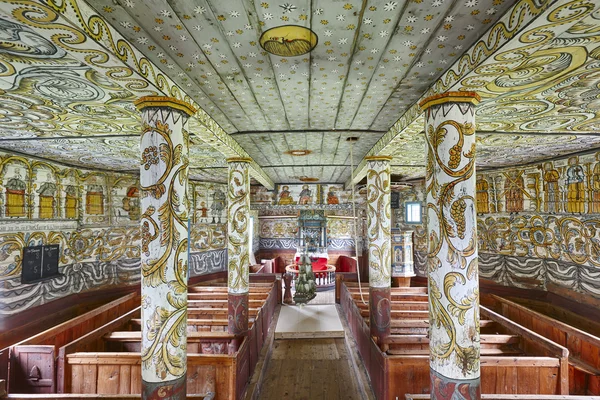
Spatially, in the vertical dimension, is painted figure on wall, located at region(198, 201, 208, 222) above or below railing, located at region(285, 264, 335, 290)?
above

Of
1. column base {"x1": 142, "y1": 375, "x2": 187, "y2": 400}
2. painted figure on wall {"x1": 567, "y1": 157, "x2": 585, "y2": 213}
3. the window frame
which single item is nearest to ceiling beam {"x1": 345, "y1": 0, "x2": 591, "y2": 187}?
column base {"x1": 142, "y1": 375, "x2": 187, "y2": 400}

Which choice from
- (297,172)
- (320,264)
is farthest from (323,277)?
(297,172)

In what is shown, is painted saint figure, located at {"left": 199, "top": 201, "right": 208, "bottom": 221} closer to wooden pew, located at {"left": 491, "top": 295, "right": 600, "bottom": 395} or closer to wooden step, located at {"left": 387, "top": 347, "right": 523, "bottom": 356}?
wooden step, located at {"left": 387, "top": 347, "right": 523, "bottom": 356}

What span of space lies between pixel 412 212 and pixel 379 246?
6.95 meters

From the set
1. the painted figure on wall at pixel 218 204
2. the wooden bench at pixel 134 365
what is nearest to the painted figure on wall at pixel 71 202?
the wooden bench at pixel 134 365

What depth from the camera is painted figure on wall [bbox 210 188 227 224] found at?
11906mm

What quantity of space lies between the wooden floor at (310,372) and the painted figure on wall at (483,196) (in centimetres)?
601

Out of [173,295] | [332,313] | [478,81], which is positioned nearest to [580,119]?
[478,81]

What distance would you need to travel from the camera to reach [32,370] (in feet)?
15.4

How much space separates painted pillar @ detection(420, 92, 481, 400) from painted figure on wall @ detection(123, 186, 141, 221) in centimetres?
931

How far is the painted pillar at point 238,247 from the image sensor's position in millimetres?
5480

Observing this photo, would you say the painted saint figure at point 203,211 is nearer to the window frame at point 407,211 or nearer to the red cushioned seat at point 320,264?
the red cushioned seat at point 320,264

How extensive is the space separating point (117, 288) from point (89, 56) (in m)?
8.53

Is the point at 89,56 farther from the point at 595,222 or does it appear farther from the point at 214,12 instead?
the point at 595,222
